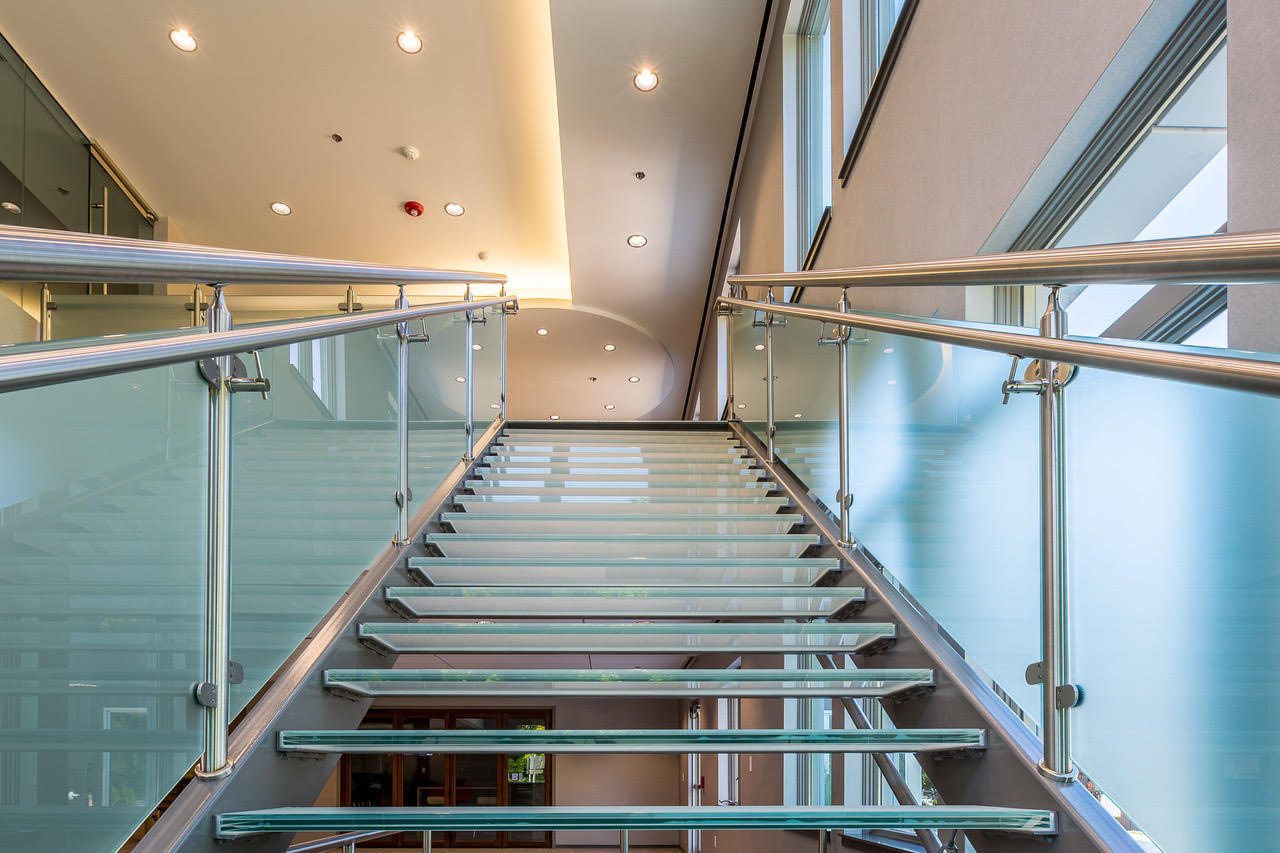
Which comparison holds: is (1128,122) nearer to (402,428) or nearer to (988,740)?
(988,740)

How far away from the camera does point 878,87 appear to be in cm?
402

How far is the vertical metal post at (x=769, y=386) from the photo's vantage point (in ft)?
15.1

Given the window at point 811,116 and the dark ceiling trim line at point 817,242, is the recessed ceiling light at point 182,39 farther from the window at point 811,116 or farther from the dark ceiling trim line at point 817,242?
the dark ceiling trim line at point 817,242

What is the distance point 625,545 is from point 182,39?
5.81 metres

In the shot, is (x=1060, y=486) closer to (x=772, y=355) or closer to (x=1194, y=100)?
(x=1194, y=100)

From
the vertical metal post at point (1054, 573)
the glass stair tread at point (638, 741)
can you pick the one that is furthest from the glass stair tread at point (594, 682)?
the vertical metal post at point (1054, 573)

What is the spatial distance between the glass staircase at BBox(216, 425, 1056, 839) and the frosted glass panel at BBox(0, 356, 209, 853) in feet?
0.79

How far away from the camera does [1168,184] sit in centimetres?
221

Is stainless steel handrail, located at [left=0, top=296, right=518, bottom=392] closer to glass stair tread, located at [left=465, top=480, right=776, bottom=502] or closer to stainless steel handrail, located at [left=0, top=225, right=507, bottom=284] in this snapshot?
stainless steel handrail, located at [left=0, top=225, right=507, bottom=284]

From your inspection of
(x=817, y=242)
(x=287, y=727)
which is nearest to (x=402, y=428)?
(x=287, y=727)

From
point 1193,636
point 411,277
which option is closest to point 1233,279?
point 1193,636

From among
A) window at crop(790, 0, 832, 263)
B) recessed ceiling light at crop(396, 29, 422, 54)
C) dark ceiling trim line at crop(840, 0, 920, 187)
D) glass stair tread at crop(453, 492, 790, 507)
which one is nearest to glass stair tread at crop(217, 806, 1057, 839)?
glass stair tread at crop(453, 492, 790, 507)

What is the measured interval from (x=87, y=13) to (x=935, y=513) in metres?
7.28

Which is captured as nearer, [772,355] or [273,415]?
[273,415]
